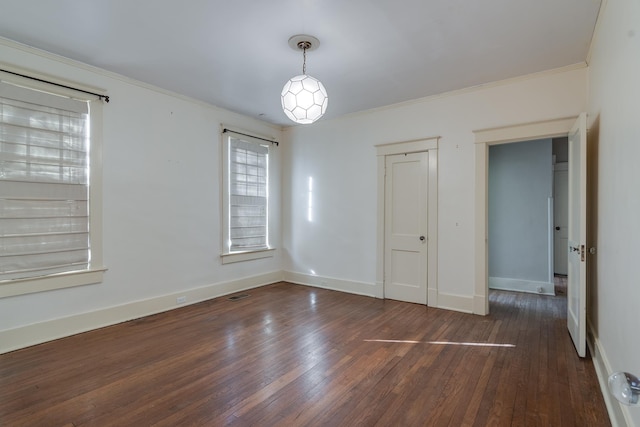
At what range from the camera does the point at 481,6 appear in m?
2.56

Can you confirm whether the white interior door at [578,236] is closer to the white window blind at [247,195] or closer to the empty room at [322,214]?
the empty room at [322,214]

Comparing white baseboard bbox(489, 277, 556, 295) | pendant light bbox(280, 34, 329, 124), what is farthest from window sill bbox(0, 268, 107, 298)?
white baseboard bbox(489, 277, 556, 295)

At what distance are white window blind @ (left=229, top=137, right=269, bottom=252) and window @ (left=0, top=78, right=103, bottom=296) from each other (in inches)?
76.2

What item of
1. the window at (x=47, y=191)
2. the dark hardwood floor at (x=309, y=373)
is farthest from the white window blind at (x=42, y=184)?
the dark hardwood floor at (x=309, y=373)

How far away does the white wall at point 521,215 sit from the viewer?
5301 millimetres

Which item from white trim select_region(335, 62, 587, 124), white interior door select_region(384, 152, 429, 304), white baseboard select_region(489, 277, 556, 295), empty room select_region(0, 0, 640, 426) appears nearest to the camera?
empty room select_region(0, 0, 640, 426)

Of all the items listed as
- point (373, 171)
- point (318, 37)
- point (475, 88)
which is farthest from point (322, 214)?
point (318, 37)

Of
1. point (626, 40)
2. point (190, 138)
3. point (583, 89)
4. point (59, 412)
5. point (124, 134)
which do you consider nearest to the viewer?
point (626, 40)

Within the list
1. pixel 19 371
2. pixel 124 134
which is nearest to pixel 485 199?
pixel 124 134

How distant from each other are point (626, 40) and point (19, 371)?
500 centimetres

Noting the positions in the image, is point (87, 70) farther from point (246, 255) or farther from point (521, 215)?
point (521, 215)

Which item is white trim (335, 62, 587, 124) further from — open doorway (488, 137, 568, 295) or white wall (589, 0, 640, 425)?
open doorway (488, 137, 568, 295)

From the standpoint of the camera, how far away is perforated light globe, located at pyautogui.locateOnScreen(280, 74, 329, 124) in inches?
103

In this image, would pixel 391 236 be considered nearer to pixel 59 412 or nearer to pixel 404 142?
pixel 404 142
